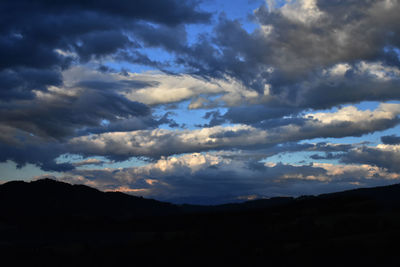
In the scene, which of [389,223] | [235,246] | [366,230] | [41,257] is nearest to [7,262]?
[41,257]

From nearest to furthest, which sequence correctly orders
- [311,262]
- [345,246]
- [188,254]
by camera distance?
[311,262], [345,246], [188,254]

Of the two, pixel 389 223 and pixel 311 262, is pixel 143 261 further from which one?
pixel 389 223

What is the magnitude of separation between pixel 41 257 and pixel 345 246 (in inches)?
5293

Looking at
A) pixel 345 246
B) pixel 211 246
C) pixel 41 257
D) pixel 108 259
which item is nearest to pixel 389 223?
pixel 345 246

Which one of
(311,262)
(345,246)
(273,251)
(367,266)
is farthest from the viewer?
(273,251)

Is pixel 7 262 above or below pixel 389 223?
below

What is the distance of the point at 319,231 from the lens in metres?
199

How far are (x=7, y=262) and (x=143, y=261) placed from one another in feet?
212

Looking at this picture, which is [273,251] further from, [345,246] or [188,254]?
[188,254]

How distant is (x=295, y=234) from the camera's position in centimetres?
19938

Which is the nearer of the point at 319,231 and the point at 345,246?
the point at 345,246

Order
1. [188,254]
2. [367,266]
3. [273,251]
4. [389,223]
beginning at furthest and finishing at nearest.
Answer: [389,223]
[188,254]
[273,251]
[367,266]

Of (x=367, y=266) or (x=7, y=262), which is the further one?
(x=7, y=262)

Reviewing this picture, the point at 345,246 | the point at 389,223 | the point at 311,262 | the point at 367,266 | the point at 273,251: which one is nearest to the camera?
the point at 367,266
